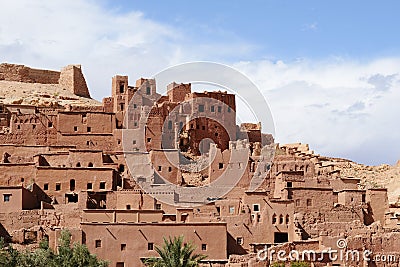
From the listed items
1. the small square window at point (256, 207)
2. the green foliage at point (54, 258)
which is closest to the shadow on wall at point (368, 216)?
the small square window at point (256, 207)

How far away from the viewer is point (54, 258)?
3262cm

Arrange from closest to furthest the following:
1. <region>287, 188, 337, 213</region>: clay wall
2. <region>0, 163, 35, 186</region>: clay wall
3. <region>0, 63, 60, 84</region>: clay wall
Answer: <region>287, 188, 337, 213</region>: clay wall → <region>0, 163, 35, 186</region>: clay wall → <region>0, 63, 60, 84</region>: clay wall

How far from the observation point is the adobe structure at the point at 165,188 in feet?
118

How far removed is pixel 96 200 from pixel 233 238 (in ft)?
22.7

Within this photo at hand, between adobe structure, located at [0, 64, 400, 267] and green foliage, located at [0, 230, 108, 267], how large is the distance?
6.56 feet

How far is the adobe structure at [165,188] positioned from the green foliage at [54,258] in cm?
200

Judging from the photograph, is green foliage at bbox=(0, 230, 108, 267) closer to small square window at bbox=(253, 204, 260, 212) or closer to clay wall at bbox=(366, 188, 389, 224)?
small square window at bbox=(253, 204, 260, 212)

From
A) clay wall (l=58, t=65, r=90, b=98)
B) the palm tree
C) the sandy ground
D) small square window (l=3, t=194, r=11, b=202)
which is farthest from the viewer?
clay wall (l=58, t=65, r=90, b=98)

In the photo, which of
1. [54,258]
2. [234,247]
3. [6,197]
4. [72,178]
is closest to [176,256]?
[54,258]

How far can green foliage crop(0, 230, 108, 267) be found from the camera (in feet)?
106

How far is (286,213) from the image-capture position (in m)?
38.0

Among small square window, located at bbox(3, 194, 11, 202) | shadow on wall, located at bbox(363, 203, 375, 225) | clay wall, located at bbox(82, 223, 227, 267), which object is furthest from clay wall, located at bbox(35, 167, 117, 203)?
shadow on wall, located at bbox(363, 203, 375, 225)

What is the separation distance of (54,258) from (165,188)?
8664 millimetres

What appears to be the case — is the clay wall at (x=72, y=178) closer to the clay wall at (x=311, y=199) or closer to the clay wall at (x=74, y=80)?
the clay wall at (x=311, y=199)
